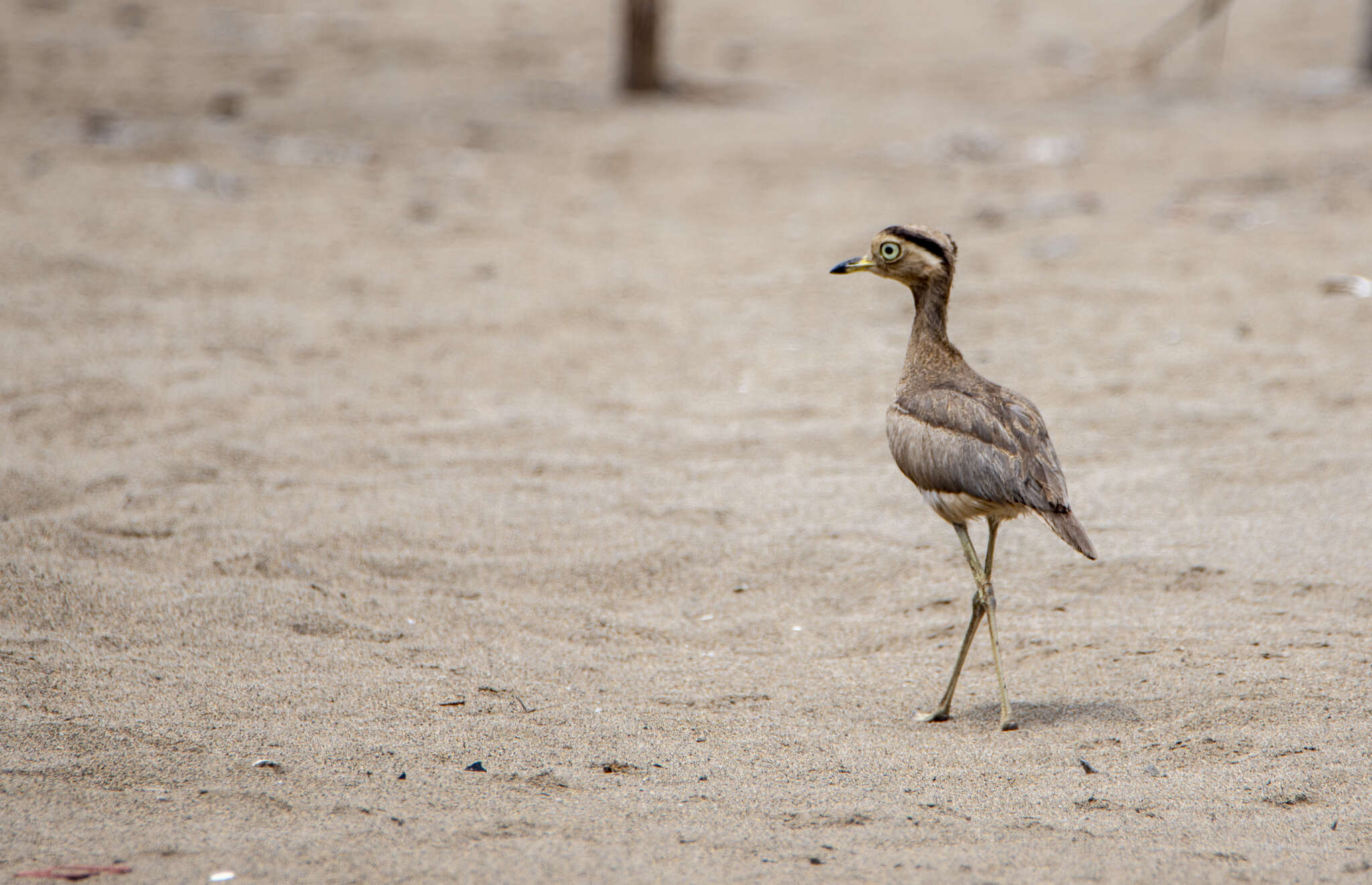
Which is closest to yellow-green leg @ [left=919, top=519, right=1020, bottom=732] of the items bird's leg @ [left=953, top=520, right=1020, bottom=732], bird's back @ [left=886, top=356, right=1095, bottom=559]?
bird's leg @ [left=953, top=520, right=1020, bottom=732]

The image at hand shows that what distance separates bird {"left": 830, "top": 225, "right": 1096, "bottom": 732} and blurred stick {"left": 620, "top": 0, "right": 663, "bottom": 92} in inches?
308

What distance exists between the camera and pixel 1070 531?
11.2 feet

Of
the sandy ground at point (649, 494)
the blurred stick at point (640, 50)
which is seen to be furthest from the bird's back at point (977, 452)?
the blurred stick at point (640, 50)

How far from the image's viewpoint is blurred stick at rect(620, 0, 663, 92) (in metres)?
11.4

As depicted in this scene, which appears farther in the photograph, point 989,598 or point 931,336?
point 931,336

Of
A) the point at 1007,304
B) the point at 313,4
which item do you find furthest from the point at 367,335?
the point at 313,4

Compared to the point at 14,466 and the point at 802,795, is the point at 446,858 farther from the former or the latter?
the point at 14,466

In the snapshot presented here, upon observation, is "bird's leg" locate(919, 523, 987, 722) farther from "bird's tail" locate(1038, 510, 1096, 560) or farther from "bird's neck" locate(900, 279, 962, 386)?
"bird's neck" locate(900, 279, 962, 386)

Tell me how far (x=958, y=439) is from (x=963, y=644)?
59cm

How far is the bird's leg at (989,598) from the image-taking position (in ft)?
11.6

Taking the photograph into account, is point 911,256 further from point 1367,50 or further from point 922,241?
point 1367,50

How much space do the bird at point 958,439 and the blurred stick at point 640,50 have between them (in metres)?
7.83

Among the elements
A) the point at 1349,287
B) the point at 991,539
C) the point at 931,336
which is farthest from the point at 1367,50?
the point at 991,539

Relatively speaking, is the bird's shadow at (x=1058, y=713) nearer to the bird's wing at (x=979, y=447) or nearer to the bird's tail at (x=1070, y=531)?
the bird's tail at (x=1070, y=531)
